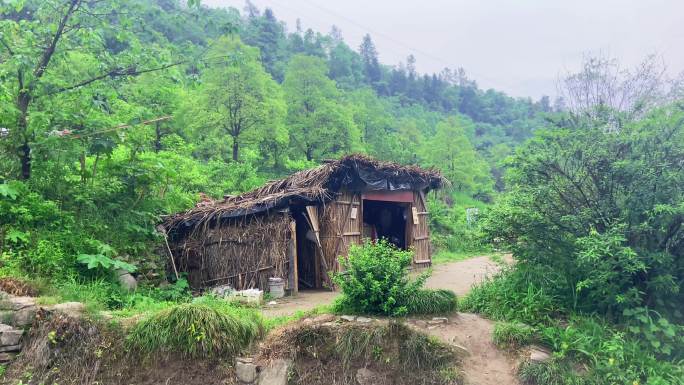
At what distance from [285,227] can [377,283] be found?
4150 mm

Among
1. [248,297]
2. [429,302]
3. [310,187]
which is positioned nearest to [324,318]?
[429,302]

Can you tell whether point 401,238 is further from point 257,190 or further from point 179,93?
point 179,93

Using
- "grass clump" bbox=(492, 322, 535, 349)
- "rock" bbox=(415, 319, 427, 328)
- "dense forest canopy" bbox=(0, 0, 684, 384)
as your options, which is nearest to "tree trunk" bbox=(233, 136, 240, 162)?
"dense forest canopy" bbox=(0, 0, 684, 384)

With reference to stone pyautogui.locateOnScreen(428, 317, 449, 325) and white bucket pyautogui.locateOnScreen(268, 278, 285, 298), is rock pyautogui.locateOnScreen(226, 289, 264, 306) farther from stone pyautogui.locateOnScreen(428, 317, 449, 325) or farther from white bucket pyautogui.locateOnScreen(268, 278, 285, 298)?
stone pyautogui.locateOnScreen(428, 317, 449, 325)

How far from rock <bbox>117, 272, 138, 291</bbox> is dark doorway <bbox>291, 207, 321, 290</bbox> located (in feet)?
13.0

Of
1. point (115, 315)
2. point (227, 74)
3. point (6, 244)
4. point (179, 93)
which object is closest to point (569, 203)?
point (115, 315)

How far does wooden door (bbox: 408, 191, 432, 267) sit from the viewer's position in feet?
41.1

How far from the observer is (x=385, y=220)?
46.2ft

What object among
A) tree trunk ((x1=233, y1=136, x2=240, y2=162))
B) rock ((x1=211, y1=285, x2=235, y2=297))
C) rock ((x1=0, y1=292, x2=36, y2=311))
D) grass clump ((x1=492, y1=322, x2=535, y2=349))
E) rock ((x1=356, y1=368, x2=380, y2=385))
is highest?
tree trunk ((x1=233, y1=136, x2=240, y2=162))

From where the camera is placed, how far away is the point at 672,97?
5.73 m

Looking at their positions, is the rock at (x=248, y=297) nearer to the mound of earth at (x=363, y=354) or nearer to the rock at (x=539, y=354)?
the mound of earth at (x=363, y=354)

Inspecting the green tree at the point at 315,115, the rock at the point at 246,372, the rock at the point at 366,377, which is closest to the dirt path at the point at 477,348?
the rock at the point at 366,377

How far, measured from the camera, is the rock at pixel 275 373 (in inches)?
208

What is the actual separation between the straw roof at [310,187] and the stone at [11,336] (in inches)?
169
